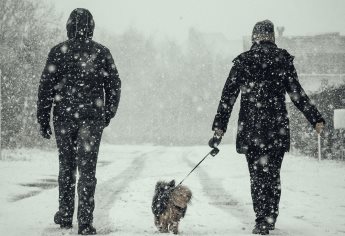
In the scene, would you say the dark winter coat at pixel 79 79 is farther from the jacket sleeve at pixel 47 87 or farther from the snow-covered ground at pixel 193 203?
the snow-covered ground at pixel 193 203

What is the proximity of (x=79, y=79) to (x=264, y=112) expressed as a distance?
198 cm

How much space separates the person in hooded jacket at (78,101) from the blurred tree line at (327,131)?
10.8m

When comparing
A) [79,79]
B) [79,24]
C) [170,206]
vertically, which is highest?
[79,24]

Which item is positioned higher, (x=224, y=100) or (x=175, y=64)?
(x=175, y=64)

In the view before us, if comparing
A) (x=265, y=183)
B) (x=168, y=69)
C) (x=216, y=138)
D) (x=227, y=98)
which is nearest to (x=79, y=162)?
(x=216, y=138)

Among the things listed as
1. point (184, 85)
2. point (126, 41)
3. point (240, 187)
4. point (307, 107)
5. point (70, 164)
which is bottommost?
point (240, 187)

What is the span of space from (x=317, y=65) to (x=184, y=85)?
19.6 m

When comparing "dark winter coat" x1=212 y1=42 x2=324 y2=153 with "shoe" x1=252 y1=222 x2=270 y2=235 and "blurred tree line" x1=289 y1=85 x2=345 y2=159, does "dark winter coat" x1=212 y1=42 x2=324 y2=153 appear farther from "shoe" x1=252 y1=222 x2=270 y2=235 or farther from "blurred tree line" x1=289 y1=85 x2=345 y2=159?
"blurred tree line" x1=289 y1=85 x2=345 y2=159

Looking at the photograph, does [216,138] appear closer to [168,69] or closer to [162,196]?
[162,196]

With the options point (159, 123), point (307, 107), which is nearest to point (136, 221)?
point (307, 107)

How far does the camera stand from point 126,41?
68.2 meters

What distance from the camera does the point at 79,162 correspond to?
15.9 ft

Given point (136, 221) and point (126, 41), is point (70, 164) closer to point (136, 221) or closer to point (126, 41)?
point (136, 221)

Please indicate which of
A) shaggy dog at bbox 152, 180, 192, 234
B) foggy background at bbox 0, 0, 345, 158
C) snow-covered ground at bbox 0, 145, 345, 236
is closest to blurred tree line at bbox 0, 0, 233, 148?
foggy background at bbox 0, 0, 345, 158
